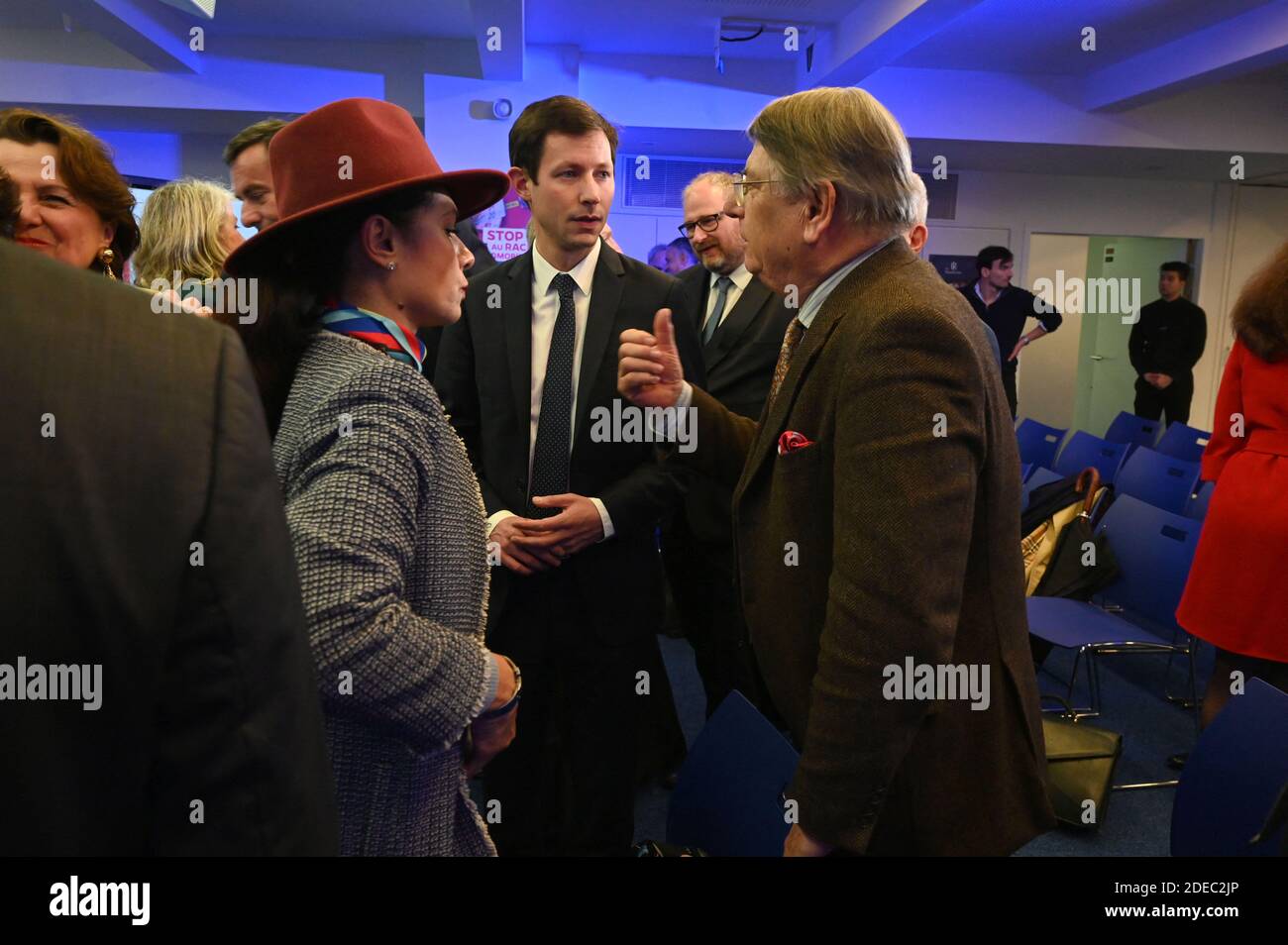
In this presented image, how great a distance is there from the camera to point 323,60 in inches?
299

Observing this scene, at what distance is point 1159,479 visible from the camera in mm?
4238

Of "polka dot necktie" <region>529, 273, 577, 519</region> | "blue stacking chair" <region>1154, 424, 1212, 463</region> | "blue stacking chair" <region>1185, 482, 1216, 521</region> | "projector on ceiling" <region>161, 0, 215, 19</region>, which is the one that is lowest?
"blue stacking chair" <region>1185, 482, 1216, 521</region>

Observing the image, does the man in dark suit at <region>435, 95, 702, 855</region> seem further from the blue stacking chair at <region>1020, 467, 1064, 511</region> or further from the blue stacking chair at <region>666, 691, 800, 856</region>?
the blue stacking chair at <region>1020, 467, 1064, 511</region>

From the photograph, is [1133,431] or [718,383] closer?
[718,383]

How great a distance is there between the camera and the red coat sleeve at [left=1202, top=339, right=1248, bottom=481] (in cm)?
257

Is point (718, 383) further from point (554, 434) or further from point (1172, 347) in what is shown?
point (1172, 347)

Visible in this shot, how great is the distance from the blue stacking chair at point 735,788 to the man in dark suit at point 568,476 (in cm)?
50

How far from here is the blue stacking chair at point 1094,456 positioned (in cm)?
504

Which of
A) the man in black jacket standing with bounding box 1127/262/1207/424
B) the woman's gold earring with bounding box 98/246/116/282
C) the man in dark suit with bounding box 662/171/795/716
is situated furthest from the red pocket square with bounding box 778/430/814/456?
the man in black jacket standing with bounding box 1127/262/1207/424

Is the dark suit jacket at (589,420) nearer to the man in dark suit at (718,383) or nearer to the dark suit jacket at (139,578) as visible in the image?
the man in dark suit at (718,383)

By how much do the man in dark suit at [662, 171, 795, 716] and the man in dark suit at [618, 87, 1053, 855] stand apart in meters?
1.15

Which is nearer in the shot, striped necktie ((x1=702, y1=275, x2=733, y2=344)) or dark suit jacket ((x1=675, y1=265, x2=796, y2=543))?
dark suit jacket ((x1=675, y1=265, x2=796, y2=543))

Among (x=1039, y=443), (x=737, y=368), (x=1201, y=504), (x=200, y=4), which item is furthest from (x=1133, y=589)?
(x=200, y=4)

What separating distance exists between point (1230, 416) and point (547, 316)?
1.91 meters
